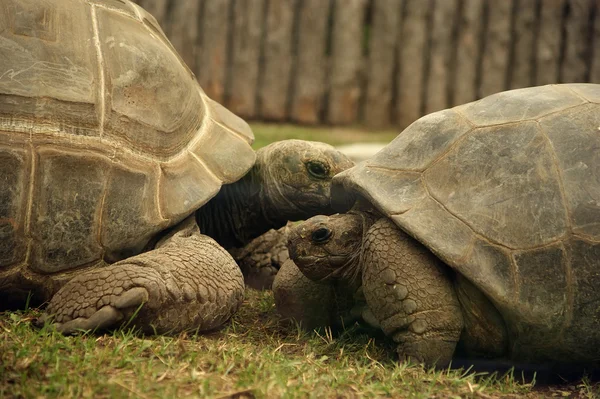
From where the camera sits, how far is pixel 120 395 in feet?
8.21

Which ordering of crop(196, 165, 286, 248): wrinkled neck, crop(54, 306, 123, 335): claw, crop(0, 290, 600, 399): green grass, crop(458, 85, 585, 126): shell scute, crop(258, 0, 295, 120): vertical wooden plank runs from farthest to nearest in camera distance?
crop(258, 0, 295, 120): vertical wooden plank
crop(196, 165, 286, 248): wrinkled neck
crop(458, 85, 585, 126): shell scute
crop(54, 306, 123, 335): claw
crop(0, 290, 600, 399): green grass

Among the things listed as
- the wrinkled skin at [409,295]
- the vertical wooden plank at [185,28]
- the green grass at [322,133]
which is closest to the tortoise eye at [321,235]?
the wrinkled skin at [409,295]

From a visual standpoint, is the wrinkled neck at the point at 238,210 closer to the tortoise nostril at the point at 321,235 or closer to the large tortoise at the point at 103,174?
the large tortoise at the point at 103,174

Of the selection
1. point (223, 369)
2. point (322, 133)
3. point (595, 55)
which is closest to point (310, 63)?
point (322, 133)

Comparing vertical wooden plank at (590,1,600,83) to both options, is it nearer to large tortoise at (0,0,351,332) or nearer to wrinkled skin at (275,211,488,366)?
large tortoise at (0,0,351,332)

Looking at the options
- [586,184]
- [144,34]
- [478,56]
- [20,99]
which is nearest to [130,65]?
[144,34]

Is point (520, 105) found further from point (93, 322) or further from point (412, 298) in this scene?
point (93, 322)

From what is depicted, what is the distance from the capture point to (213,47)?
9.71m

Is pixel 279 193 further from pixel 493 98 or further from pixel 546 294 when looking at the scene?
pixel 546 294

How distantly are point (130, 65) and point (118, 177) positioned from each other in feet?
2.04

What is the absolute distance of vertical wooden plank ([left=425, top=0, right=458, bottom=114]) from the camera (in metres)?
9.30

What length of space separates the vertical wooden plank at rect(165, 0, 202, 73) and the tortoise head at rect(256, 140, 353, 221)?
5.44 metres

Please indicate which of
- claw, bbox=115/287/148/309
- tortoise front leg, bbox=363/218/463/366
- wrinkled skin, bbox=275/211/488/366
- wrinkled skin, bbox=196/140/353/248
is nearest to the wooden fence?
wrinkled skin, bbox=196/140/353/248

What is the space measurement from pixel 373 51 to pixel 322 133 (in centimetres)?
118
